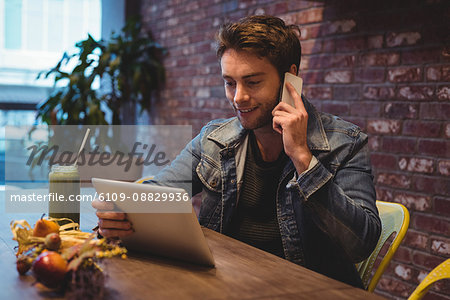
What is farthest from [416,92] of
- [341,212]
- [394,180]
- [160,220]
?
[160,220]

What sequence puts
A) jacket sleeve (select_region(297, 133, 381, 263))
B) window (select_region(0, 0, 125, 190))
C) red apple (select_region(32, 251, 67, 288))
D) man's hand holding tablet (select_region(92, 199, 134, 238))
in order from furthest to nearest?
window (select_region(0, 0, 125, 190))
jacket sleeve (select_region(297, 133, 381, 263))
man's hand holding tablet (select_region(92, 199, 134, 238))
red apple (select_region(32, 251, 67, 288))

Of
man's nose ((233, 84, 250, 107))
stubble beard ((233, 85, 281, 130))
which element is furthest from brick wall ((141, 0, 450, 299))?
man's nose ((233, 84, 250, 107))

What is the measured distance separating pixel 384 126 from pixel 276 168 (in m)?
0.91

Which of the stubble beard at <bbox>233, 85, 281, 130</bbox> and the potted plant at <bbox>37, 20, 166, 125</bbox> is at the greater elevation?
the potted plant at <bbox>37, 20, 166, 125</bbox>

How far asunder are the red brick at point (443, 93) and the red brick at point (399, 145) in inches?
9.1

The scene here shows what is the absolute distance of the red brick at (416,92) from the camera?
83.4 inches

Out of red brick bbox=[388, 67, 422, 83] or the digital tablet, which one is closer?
the digital tablet

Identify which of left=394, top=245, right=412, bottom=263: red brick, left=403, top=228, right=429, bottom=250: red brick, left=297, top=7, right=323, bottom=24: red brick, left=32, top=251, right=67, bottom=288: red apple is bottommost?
left=394, top=245, right=412, bottom=263: red brick

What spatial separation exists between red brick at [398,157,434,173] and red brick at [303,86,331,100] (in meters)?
0.56

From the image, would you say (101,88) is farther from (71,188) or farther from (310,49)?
(71,188)

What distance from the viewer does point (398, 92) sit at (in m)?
2.26

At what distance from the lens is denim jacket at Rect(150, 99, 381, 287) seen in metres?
1.31

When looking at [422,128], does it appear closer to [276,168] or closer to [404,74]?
[404,74]

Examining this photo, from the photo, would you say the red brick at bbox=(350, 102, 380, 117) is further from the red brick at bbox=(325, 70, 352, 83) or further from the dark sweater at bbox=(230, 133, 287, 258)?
the dark sweater at bbox=(230, 133, 287, 258)
